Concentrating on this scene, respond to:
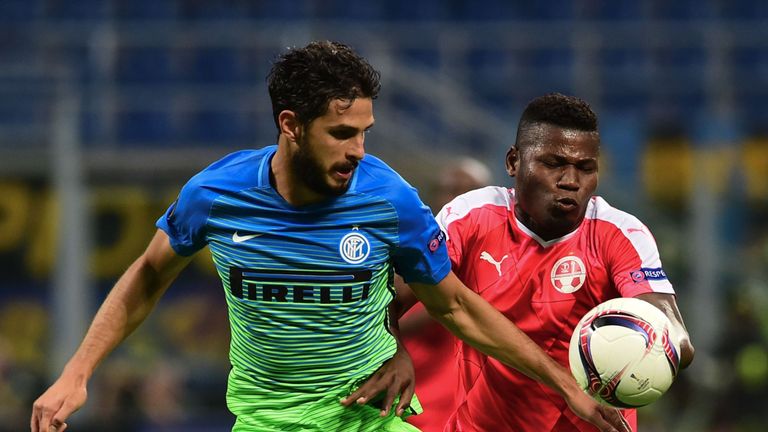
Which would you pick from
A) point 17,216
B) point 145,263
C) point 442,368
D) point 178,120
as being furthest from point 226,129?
point 145,263

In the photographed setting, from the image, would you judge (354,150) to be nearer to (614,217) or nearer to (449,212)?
(449,212)

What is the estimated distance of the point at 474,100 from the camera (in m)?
13.2

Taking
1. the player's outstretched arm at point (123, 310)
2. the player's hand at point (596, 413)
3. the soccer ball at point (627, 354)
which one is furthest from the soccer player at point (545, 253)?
the player's outstretched arm at point (123, 310)

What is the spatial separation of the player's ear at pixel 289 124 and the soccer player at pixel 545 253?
0.87m

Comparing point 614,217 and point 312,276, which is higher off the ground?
point 614,217

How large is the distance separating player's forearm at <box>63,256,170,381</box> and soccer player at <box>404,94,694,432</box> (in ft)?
3.68

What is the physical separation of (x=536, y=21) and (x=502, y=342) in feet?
38.3

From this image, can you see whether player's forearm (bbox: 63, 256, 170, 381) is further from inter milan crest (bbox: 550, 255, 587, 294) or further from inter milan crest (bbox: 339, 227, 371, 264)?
inter milan crest (bbox: 550, 255, 587, 294)

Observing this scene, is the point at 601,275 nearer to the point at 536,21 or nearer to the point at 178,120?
the point at 178,120

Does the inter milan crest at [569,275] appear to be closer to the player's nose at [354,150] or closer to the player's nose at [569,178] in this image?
the player's nose at [569,178]

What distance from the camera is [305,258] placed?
156 inches

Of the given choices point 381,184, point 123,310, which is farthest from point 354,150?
point 123,310

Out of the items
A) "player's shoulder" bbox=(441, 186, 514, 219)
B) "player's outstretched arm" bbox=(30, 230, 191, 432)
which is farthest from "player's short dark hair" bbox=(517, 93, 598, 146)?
"player's outstretched arm" bbox=(30, 230, 191, 432)

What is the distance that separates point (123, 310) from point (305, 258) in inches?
28.0
